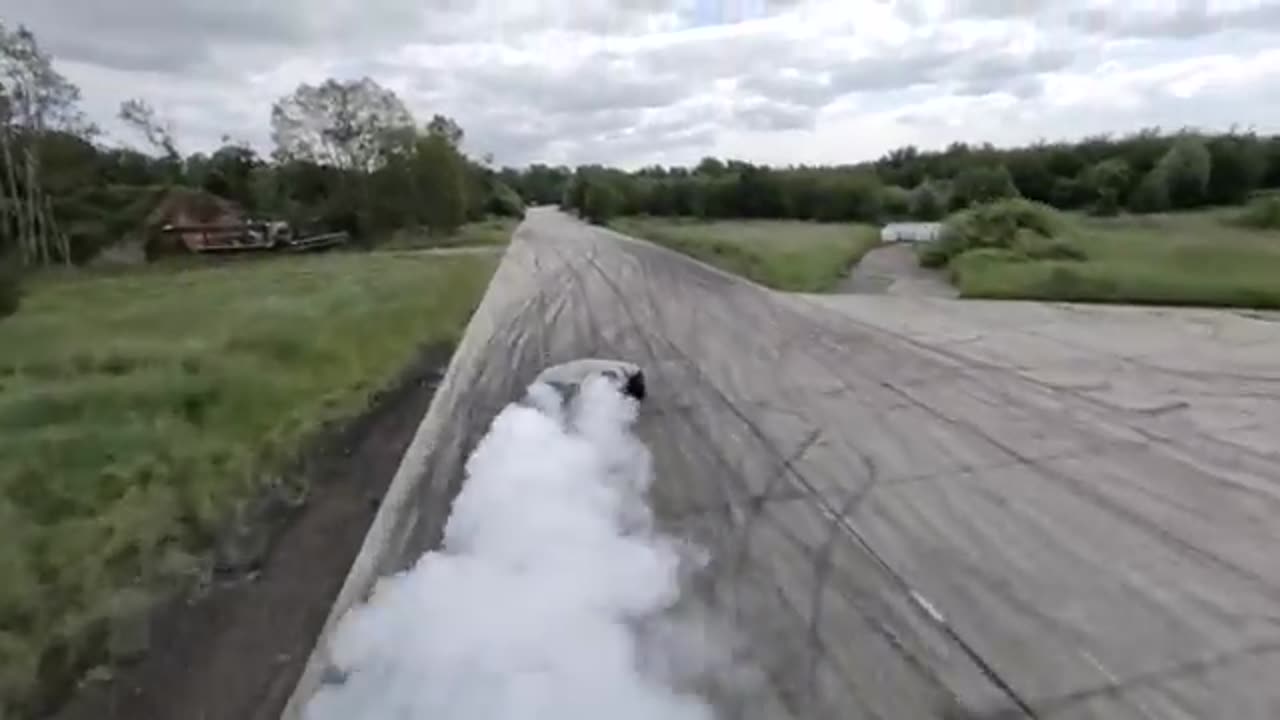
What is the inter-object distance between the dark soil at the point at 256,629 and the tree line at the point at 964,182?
78.8ft

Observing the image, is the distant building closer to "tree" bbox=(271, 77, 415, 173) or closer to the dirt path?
the dirt path

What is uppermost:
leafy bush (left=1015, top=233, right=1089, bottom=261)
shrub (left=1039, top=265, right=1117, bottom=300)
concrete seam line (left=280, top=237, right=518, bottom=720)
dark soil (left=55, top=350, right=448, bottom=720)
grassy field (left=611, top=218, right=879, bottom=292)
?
leafy bush (left=1015, top=233, right=1089, bottom=261)

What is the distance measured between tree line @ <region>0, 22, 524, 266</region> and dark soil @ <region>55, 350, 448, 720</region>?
75.8 ft

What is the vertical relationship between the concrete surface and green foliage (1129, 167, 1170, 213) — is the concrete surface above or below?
below

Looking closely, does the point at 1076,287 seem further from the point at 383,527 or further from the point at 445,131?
the point at 445,131

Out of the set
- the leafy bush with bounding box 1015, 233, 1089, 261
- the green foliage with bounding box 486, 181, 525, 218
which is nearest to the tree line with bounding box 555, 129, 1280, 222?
the green foliage with bounding box 486, 181, 525, 218

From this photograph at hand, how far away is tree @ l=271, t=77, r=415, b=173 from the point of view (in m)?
31.9

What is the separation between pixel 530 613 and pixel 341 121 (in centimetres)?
3123

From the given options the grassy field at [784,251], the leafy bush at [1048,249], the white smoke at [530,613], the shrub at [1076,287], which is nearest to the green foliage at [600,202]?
the grassy field at [784,251]

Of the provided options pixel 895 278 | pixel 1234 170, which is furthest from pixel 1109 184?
pixel 895 278

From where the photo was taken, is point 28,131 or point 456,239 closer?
point 28,131

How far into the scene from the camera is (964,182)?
30.5 metres

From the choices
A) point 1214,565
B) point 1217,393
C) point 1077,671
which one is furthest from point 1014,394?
point 1077,671

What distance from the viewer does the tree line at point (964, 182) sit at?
77.9 feet
